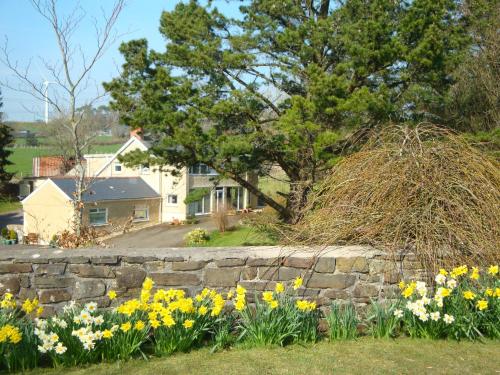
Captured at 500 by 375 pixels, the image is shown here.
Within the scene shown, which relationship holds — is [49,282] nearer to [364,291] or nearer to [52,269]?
[52,269]

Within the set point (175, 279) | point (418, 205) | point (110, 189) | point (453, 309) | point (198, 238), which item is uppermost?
point (110, 189)

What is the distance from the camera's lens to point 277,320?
13.4 feet

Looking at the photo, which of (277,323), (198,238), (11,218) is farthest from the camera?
(11,218)

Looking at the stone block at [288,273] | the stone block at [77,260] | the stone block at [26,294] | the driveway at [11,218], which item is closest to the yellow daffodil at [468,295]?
the stone block at [288,273]

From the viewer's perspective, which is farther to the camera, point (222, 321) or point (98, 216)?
point (98, 216)

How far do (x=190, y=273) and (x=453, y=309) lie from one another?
2.42m

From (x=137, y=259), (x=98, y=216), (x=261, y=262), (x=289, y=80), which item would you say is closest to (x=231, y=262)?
(x=261, y=262)

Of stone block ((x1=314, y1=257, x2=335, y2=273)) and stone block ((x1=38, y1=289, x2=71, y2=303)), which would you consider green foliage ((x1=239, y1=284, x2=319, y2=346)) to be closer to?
stone block ((x1=314, y1=257, x2=335, y2=273))

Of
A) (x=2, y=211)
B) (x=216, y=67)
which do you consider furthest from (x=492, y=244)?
(x=2, y=211)

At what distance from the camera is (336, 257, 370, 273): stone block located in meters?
4.66

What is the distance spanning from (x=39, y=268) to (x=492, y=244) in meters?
4.41

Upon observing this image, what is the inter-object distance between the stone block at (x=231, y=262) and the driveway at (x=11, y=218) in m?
36.8

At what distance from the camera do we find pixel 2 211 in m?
42.6

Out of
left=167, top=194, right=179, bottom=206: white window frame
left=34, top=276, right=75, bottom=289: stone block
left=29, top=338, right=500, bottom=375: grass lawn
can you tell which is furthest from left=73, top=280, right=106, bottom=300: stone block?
left=167, top=194, right=179, bottom=206: white window frame
